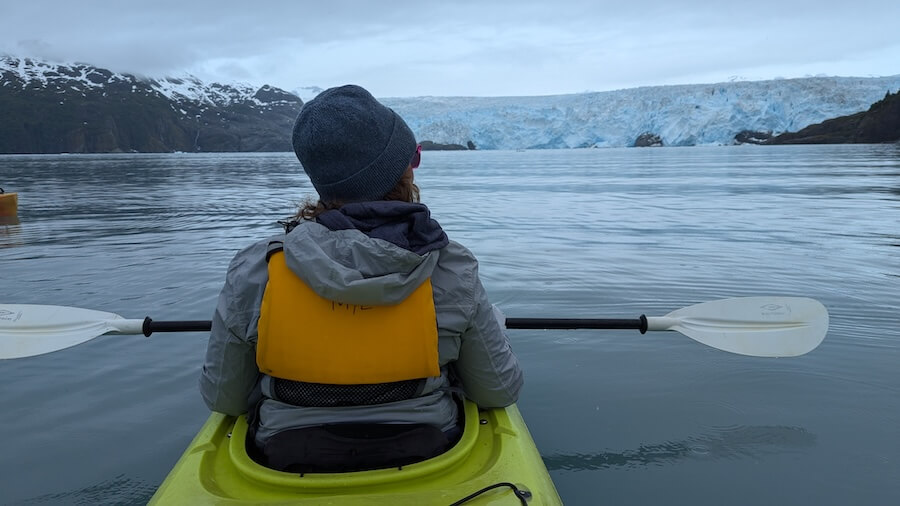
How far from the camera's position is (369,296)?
5.21 ft

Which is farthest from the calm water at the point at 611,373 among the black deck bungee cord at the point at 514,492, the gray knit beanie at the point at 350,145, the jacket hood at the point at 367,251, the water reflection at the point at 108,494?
the gray knit beanie at the point at 350,145

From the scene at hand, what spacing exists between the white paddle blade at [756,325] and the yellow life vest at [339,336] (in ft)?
7.12

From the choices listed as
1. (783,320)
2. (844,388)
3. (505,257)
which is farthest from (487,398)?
(505,257)

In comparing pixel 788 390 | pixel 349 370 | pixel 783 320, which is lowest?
pixel 788 390

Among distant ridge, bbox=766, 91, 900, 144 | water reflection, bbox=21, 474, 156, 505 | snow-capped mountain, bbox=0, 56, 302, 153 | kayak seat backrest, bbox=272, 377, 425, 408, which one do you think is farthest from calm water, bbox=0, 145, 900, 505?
snow-capped mountain, bbox=0, 56, 302, 153

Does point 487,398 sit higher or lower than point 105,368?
higher

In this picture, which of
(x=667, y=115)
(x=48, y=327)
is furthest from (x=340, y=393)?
(x=667, y=115)

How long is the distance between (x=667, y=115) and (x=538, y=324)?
200 feet

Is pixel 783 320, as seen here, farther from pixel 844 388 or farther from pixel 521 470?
pixel 521 470

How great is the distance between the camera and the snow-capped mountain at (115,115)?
114 meters

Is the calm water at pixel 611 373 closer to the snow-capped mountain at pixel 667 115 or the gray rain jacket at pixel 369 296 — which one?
the gray rain jacket at pixel 369 296

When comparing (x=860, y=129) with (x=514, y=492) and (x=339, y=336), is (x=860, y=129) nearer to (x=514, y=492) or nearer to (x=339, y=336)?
(x=514, y=492)

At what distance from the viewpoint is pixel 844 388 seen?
3.71 meters

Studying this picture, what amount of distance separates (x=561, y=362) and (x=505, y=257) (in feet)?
11.2
